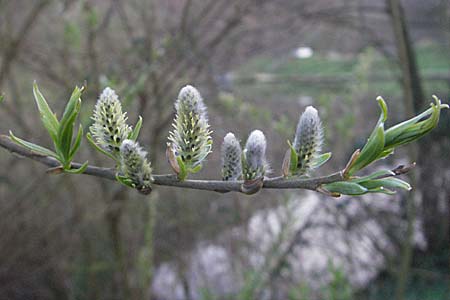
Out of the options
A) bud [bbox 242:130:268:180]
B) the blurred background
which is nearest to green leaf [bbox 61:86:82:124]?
bud [bbox 242:130:268:180]

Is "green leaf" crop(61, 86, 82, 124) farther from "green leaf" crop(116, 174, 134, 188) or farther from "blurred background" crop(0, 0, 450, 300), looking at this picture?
"blurred background" crop(0, 0, 450, 300)

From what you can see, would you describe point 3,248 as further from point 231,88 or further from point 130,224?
point 231,88

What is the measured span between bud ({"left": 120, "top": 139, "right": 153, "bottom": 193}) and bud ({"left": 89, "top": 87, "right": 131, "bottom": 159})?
0.02 metres

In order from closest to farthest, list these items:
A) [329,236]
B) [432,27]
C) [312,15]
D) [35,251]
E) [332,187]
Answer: [332,187]
[35,251]
[312,15]
[329,236]
[432,27]

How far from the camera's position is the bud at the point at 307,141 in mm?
682

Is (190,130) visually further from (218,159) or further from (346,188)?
(218,159)

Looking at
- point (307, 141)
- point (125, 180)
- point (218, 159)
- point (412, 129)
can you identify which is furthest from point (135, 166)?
point (218, 159)

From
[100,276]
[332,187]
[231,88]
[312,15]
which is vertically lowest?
[100,276]

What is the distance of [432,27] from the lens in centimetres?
423

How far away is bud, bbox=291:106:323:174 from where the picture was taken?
68cm

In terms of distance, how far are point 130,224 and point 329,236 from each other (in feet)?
5.18

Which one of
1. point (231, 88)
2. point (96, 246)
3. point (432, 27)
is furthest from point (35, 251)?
point (432, 27)

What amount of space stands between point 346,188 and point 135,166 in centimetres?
28

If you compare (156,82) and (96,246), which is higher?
(156,82)
